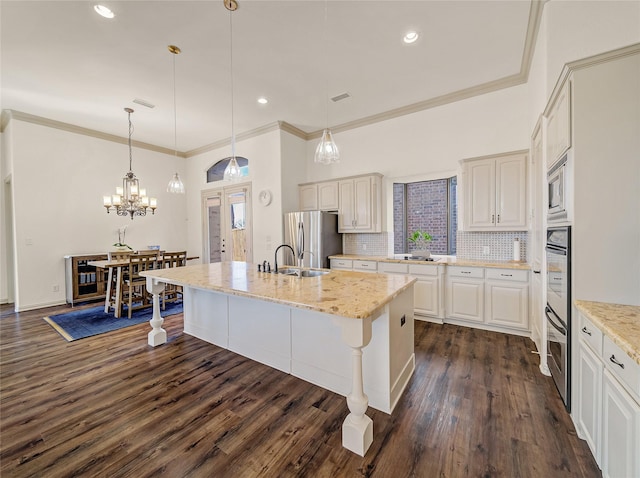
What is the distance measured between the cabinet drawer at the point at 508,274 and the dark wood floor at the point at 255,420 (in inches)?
28.9

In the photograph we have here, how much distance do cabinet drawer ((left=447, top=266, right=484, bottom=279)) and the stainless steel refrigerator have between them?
190cm

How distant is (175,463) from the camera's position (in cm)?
154

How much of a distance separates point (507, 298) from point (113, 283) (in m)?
6.16

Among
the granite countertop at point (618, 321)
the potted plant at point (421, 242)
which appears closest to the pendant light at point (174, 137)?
the potted plant at point (421, 242)

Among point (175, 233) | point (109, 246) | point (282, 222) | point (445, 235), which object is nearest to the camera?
point (445, 235)

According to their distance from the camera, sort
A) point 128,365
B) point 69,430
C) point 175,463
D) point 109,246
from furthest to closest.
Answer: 1. point 109,246
2. point 128,365
3. point 69,430
4. point 175,463

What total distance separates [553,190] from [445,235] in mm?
2247

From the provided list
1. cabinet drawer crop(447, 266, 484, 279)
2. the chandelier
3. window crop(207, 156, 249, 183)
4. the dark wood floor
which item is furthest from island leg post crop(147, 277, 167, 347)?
window crop(207, 156, 249, 183)

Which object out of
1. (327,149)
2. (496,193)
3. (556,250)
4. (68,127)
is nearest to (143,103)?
(68,127)

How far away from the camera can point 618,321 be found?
1294 mm

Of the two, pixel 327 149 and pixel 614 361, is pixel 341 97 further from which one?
pixel 614 361

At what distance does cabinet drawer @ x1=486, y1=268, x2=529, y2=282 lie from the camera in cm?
308

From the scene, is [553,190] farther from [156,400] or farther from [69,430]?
[69,430]

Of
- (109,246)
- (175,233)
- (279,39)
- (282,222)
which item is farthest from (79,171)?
(279,39)
